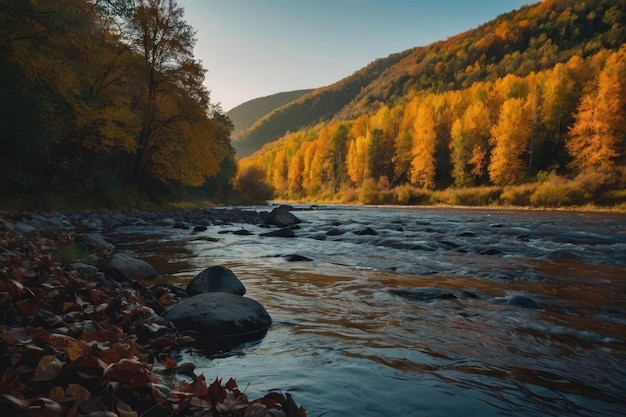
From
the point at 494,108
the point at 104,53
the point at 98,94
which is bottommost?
the point at 98,94

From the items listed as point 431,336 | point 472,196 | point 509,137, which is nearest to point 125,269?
point 431,336

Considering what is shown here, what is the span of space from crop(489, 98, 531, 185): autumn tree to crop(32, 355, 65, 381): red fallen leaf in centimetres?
4741

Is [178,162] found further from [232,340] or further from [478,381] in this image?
[478,381]

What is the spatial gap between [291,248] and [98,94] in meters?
15.1

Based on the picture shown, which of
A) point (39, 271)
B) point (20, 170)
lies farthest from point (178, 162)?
point (39, 271)

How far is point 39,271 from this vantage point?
4.19m

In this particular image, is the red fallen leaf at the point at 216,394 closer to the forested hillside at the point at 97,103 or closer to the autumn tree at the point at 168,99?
the forested hillside at the point at 97,103

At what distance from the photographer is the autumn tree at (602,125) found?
118 feet

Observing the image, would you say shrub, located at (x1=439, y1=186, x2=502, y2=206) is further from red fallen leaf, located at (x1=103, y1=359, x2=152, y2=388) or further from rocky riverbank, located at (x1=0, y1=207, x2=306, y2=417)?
red fallen leaf, located at (x1=103, y1=359, x2=152, y2=388)

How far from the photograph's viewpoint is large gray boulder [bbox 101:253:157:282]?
552 cm

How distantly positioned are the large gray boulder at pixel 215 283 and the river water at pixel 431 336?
40cm

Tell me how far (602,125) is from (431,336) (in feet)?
140

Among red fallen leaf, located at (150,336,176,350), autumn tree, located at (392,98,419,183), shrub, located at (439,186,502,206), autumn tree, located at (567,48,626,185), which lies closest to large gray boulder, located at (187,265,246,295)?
red fallen leaf, located at (150,336,176,350)

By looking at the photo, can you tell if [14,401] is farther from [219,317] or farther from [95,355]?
[219,317]
